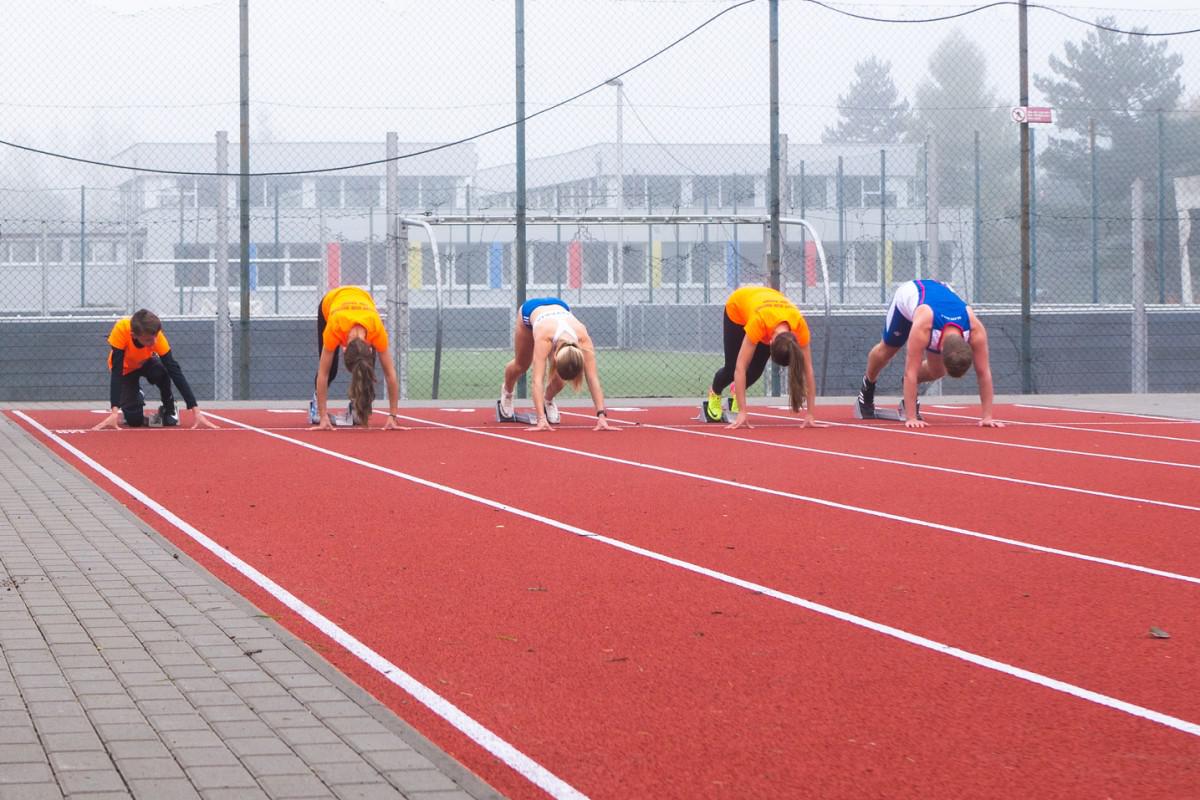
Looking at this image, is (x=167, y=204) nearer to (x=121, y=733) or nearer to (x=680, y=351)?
(x=680, y=351)

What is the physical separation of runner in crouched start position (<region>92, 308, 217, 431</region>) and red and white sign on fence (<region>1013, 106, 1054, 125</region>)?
33.4 feet

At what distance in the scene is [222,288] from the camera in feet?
59.2

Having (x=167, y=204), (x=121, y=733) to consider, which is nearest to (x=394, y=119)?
(x=167, y=204)

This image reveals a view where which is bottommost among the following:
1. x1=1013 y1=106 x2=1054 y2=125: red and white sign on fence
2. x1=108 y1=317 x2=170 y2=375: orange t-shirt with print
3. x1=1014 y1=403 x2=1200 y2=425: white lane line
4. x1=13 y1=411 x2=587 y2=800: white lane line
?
x1=13 y1=411 x2=587 y2=800: white lane line

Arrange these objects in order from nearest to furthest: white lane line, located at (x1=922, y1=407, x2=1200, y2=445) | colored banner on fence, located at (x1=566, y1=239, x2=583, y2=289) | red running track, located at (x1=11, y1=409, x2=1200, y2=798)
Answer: red running track, located at (x1=11, y1=409, x2=1200, y2=798) < white lane line, located at (x1=922, y1=407, x2=1200, y2=445) < colored banner on fence, located at (x1=566, y1=239, x2=583, y2=289)

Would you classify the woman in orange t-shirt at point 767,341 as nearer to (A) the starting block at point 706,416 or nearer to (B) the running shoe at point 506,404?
(A) the starting block at point 706,416

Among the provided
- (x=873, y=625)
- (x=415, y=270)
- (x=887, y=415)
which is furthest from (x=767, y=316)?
(x=415, y=270)

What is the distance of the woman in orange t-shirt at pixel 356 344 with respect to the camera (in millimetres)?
13102

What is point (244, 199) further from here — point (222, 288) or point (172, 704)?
point (172, 704)

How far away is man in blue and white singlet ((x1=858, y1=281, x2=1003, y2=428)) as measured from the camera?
13.5 m

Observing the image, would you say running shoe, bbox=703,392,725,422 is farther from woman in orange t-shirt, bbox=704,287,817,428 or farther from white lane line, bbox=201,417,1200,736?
white lane line, bbox=201,417,1200,736

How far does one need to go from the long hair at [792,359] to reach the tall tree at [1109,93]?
104 feet

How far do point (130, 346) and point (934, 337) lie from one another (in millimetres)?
6750

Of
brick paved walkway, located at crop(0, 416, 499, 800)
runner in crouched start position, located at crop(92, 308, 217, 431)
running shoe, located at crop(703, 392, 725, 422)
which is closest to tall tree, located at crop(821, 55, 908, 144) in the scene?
running shoe, located at crop(703, 392, 725, 422)
